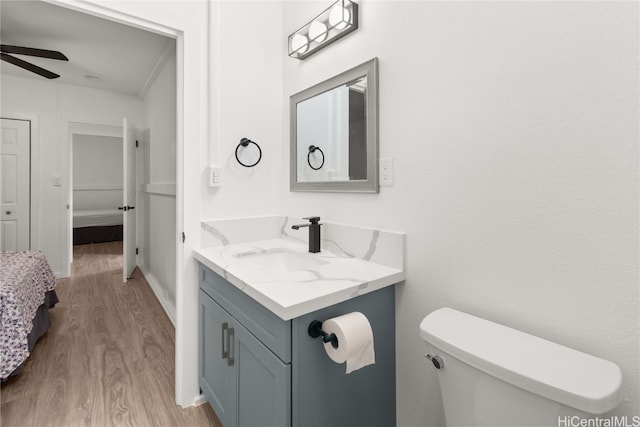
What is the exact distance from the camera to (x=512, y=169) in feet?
3.06

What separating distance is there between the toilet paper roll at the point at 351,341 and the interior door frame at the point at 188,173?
95cm

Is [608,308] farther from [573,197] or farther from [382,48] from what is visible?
[382,48]

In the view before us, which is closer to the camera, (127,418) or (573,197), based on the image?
(573,197)

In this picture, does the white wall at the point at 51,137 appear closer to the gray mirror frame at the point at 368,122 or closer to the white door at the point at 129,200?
the white door at the point at 129,200

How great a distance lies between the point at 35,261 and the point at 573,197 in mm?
3469

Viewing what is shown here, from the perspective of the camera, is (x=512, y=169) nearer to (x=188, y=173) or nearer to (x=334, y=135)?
(x=334, y=135)

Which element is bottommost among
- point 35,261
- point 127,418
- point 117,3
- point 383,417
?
point 127,418

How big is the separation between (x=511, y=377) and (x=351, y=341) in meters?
0.40

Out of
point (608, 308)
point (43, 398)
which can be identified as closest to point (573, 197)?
point (608, 308)

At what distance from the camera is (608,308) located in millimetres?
775

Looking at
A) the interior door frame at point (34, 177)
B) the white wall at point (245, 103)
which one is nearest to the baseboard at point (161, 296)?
Answer: the interior door frame at point (34, 177)

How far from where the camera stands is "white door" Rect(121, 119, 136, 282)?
12.2ft

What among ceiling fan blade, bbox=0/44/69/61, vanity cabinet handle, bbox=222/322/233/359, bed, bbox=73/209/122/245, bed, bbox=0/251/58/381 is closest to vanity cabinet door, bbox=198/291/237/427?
vanity cabinet handle, bbox=222/322/233/359

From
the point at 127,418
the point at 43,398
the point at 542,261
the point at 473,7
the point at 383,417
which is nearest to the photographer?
the point at 542,261
